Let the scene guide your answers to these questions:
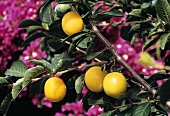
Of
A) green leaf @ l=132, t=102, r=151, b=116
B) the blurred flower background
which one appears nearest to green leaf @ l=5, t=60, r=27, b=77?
green leaf @ l=132, t=102, r=151, b=116

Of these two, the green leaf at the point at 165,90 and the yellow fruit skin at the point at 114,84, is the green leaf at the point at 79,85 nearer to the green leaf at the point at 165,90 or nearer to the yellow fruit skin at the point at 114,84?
the yellow fruit skin at the point at 114,84

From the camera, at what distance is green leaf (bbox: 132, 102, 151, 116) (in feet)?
3.32

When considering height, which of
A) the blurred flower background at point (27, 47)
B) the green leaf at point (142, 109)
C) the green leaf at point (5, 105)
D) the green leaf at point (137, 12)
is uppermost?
the green leaf at point (137, 12)

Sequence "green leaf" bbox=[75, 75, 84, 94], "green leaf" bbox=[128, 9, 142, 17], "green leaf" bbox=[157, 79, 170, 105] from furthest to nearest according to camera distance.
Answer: "green leaf" bbox=[128, 9, 142, 17]
"green leaf" bbox=[75, 75, 84, 94]
"green leaf" bbox=[157, 79, 170, 105]

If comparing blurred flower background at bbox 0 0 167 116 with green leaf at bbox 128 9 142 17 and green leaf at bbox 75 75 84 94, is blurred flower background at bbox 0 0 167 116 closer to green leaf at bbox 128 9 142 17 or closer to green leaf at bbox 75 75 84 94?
green leaf at bbox 128 9 142 17

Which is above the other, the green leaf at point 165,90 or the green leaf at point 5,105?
the green leaf at point 165,90

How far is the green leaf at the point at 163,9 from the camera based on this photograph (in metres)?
1.02

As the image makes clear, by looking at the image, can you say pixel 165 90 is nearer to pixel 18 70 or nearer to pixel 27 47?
pixel 18 70

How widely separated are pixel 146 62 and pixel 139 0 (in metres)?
1.13

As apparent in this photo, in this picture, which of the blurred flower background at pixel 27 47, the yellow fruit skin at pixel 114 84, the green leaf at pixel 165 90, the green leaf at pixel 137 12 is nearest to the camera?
the green leaf at pixel 165 90

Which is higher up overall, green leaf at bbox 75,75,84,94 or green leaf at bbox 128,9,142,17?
green leaf at bbox 128,9,142,17

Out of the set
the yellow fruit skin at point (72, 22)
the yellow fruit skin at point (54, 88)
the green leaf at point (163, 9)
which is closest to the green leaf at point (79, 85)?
the yellow fruit skin at point (54, 88)

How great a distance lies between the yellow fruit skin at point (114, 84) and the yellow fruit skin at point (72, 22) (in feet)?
0.56

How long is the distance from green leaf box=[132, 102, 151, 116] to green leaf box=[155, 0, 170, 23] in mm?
271
